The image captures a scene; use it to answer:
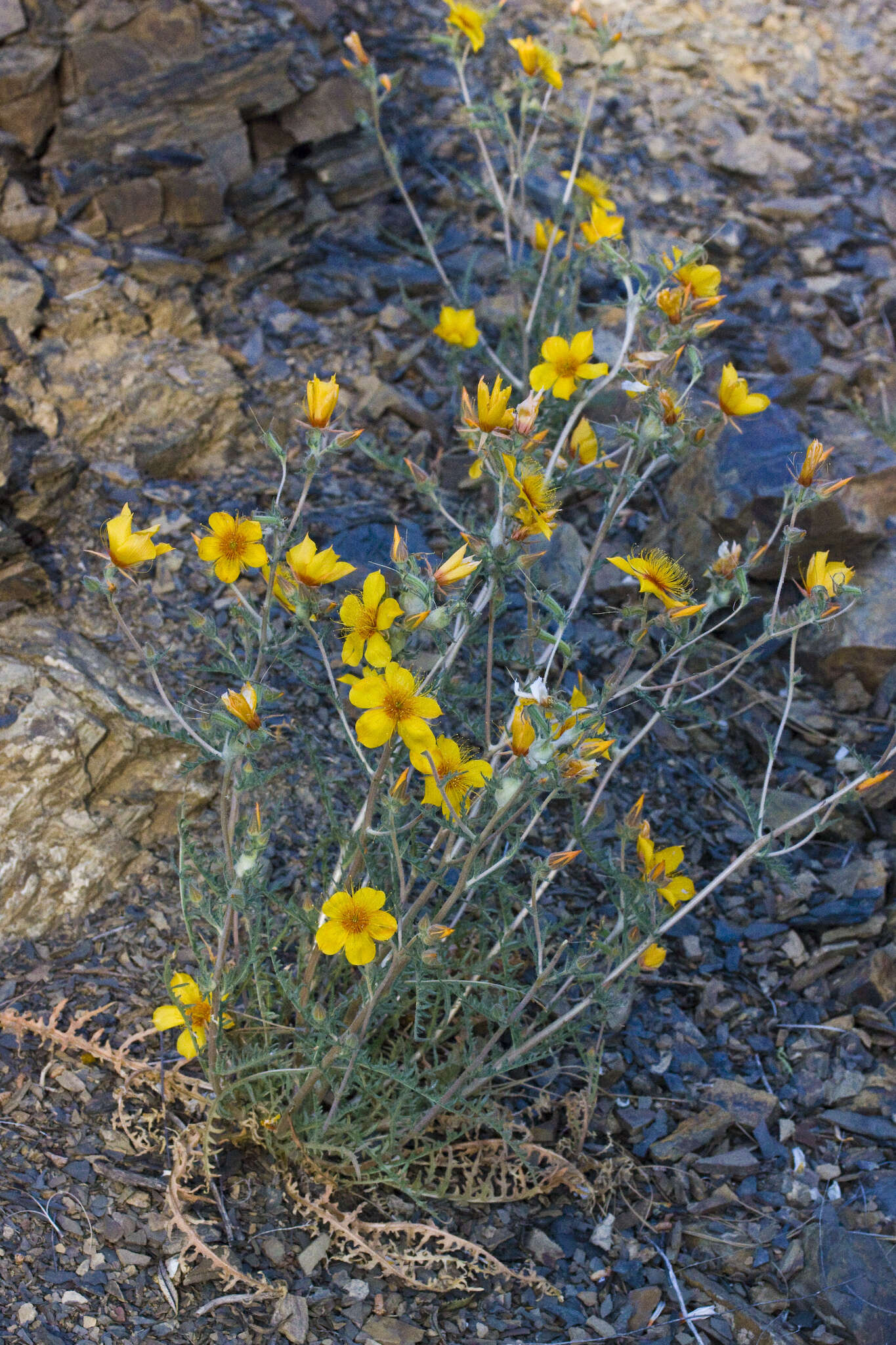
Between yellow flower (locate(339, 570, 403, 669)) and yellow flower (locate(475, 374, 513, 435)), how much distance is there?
0.40 metres

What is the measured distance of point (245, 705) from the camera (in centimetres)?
185

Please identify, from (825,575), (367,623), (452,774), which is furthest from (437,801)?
(825,575)

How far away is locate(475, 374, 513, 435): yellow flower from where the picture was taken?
2027 millimetres

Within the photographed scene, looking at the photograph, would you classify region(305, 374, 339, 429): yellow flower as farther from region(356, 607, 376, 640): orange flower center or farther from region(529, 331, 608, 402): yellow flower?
region(529, 331, 608, 402): yellow flower

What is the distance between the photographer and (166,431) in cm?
357

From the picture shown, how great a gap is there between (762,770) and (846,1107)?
40.6 inches

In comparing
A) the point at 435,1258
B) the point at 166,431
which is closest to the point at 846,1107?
the point at 435,1258

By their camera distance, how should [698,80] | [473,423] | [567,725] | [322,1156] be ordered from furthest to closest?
[698,80] < [322,1156] < [473,423] < [567,725]

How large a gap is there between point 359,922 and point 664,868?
680 mm

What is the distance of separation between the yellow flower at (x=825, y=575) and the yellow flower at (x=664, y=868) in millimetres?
590

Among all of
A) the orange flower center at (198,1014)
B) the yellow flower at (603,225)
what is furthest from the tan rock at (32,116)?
the orange flower center at (198,1014)

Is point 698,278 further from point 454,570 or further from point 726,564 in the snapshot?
point 454,570

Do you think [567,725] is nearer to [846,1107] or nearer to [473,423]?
[473,423]

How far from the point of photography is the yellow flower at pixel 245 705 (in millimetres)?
1837
